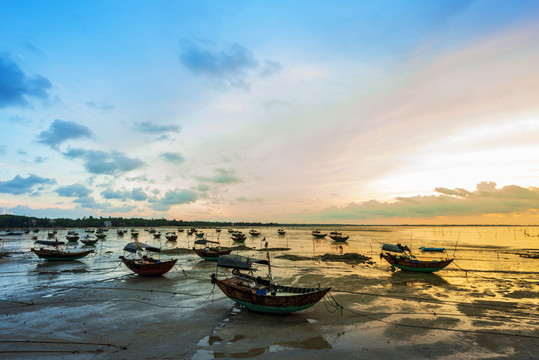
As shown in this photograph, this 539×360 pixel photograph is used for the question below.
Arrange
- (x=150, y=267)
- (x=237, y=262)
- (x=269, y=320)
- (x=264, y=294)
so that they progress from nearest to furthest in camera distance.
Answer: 1. (x=269, y=320)
2. (x=264, y=294)
3. (x=237, y=262)
4. (x=150, y=267)

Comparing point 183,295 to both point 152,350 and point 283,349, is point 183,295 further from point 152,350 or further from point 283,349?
point 283,349

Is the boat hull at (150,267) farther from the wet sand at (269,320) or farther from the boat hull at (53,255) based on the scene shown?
the boat hull at (53,255)

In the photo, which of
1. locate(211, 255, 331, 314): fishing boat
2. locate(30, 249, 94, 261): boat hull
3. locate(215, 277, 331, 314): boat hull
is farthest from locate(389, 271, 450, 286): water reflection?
locate(30, 249, 94, 261): boat hull

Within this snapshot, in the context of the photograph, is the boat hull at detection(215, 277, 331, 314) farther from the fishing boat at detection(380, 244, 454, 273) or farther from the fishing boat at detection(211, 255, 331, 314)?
the fishing boat at detection(380, 244, 454, 273)

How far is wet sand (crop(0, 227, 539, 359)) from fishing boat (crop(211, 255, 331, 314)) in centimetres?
67

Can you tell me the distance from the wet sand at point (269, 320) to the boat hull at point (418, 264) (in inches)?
73.7

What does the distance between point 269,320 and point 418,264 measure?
20.6 m

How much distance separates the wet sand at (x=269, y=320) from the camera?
10.5m

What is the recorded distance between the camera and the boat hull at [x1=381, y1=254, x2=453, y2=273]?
26297 mm

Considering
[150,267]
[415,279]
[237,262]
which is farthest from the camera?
[150,267]

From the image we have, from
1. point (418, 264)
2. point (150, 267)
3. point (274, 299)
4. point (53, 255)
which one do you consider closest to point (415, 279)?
point (418, 264)

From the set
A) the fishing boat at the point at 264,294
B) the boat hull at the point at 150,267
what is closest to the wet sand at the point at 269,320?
the fishing boat at the point at 264,294

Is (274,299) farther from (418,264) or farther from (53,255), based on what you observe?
(53,255)

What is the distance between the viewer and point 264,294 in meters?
15.1
